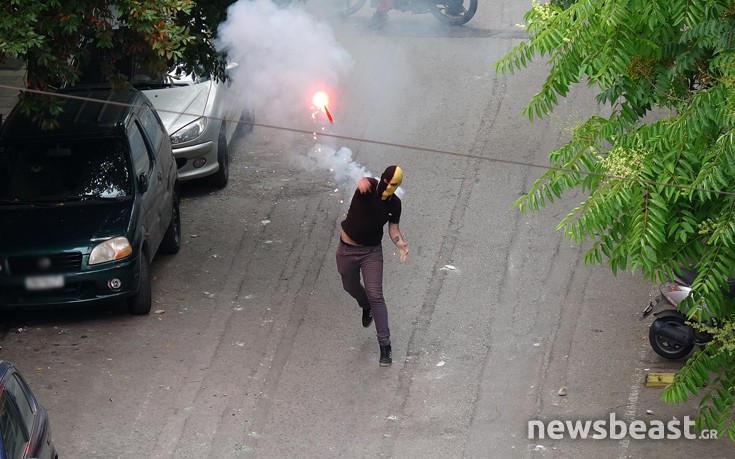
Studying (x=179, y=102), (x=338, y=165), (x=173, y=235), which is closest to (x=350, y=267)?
(x=173, y=235)

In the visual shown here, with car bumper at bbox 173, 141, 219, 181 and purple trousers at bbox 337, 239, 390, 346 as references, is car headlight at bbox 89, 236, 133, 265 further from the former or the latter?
car bumper at bbox 173, 141, 219, 181

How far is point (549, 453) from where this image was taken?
817 cm

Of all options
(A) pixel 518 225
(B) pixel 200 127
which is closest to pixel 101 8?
(B) pixel 200 127

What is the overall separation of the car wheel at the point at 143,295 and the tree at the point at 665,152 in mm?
4682

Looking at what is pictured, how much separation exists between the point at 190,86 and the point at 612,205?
327 inches

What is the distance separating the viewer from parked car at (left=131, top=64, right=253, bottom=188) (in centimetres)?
1297

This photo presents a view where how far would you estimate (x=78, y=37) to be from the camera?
32.6ft

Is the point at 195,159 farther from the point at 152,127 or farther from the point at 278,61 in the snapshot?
the point at 278,61

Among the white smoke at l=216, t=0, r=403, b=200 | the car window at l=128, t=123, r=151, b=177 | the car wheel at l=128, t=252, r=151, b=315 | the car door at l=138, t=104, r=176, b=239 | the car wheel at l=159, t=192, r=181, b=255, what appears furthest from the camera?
the white smoke at l=216, t=0, r=403, b=200

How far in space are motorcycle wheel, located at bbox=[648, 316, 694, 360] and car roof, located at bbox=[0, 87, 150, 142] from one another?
17.7ft

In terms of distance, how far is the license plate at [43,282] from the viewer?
9773mm

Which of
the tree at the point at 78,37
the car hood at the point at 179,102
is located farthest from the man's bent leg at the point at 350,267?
the car hood at the point at 179,102

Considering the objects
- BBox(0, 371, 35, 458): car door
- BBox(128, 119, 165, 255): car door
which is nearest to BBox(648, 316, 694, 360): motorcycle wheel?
BBox(128, 119, 165, 255): car door

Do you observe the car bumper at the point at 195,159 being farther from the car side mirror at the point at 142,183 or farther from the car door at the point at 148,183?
the car side mirror at the point at 142,183
